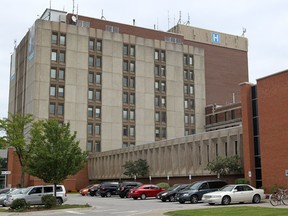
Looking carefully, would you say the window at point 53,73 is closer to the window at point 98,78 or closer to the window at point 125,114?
the window at point 98,78

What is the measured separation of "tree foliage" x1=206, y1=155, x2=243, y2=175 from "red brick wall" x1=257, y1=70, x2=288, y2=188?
355cm

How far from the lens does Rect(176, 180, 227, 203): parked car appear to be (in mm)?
34188

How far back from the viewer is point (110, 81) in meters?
87.4

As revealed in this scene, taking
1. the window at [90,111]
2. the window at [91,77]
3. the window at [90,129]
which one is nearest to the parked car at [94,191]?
the window at [90,129]

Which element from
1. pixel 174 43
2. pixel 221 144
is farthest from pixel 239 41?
pixel 221 144

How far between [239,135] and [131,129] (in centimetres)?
4435

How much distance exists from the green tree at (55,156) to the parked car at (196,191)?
8.26 metres

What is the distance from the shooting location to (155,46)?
93.6 metres

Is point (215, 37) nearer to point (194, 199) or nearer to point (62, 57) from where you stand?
point (62, 57)

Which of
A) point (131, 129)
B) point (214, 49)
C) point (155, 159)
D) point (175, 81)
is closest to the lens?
point (155, 159)

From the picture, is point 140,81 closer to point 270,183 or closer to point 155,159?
point 155,159

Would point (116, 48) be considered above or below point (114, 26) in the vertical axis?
below

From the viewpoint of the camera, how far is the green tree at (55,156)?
32469mm

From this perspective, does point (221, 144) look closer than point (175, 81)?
Yes
